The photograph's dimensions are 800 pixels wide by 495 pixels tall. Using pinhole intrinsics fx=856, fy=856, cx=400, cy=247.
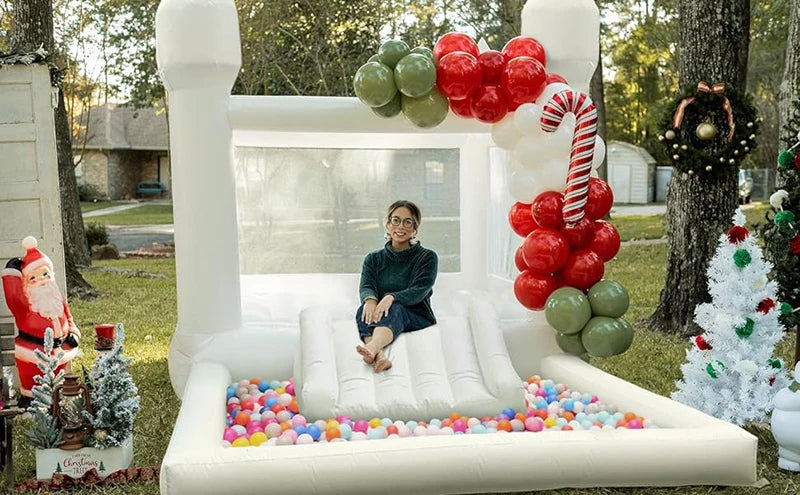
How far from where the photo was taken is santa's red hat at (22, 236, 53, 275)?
445 cm

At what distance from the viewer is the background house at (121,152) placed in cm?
2872

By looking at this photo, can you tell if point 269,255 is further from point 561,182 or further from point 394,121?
point 561,182

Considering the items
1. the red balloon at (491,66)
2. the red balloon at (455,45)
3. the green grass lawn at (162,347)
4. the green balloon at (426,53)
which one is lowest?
the green grass lawn at (162,347)

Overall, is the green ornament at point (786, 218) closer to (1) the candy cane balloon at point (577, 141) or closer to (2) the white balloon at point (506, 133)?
(1) the candy cane balloon at point (577, 141)

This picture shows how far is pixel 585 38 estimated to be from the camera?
17.0ft

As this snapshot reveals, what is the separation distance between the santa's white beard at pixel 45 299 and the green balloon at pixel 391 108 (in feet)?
6.52

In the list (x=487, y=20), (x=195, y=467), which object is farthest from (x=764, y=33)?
(x=195, y=467)

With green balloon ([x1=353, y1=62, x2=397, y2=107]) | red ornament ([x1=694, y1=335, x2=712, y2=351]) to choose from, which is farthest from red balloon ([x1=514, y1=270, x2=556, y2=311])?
green balloon ([x1=353, y1=62, x2=397, y2=107])

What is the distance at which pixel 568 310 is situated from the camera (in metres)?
4.73

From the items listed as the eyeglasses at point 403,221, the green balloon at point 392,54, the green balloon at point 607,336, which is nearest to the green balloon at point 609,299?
the green balloon at point 607,336

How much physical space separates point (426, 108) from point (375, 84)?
341 mm

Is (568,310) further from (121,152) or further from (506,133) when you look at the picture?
(121,152)

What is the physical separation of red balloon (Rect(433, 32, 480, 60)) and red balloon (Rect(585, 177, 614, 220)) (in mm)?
1015

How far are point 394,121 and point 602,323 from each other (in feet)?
5.47
